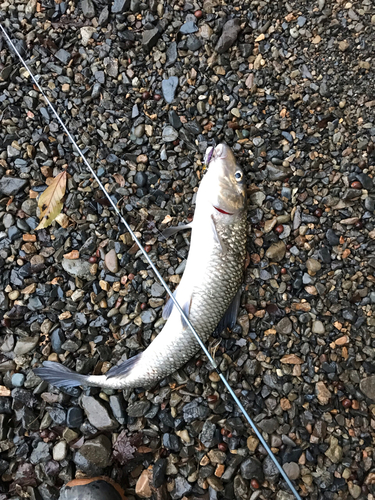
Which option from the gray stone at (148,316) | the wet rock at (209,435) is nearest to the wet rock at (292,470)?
the wet rock at (209,435)

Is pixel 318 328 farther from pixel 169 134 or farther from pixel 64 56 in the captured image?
pixel 64 56

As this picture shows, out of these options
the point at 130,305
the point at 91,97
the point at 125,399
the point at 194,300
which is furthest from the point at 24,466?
the point at 91,97

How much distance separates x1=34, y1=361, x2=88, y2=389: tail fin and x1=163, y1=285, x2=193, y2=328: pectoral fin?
78cm

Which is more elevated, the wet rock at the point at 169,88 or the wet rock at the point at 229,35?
the wet rock at the point at 229,35

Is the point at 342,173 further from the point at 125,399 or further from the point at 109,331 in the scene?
the point at 125,399

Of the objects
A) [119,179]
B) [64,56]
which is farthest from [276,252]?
[64,56]

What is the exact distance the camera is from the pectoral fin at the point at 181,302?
251cm

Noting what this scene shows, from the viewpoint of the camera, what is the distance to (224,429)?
2.55 m

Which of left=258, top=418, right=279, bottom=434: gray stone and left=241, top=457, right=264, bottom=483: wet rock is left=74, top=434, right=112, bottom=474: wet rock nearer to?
left=241, top=457, right=264, bottom=483: wet rock

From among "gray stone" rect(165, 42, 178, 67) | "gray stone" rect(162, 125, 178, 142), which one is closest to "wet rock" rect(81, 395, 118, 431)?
"gray stone" rect(162, 125, 178, 142)

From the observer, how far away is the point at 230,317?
267 cm

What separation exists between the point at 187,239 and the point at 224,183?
0.55 metres

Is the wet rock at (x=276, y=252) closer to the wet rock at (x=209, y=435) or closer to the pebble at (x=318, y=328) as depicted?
the pebble at (x=318, y=328)

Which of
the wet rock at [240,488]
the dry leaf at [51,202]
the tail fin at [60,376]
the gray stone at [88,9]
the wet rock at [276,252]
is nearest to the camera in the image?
the wet rock at [240,488]
